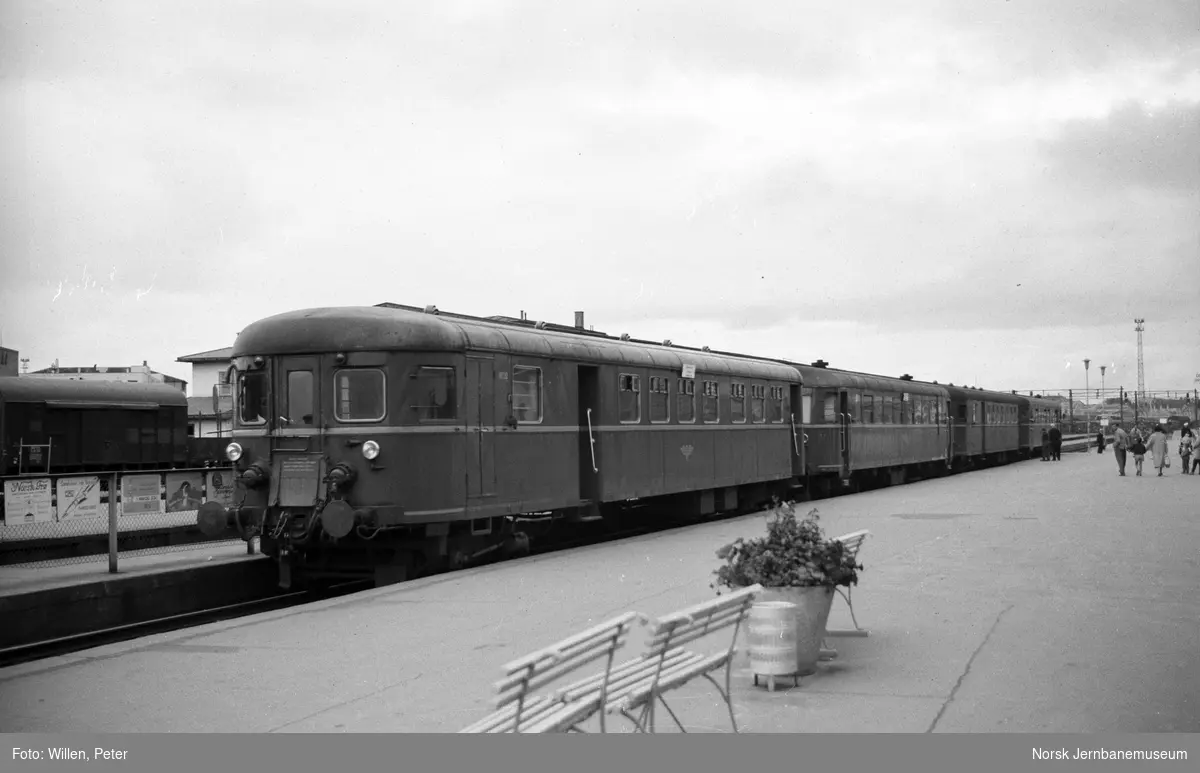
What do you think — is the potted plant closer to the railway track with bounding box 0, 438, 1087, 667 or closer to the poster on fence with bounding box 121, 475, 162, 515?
the railway track with bounding box 0, 438, 1087, 667

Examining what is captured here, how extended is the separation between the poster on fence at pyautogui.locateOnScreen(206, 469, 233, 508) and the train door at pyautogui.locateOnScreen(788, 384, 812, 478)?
14.6m

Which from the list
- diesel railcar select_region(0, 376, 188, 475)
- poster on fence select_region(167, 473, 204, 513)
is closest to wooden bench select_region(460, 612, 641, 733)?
poster on fence select_region(167, 473, 204, 513)

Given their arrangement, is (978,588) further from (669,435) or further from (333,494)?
(669,435)

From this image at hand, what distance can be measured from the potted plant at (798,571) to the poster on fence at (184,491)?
9982mm

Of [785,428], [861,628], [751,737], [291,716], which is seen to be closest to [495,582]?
[861,628]

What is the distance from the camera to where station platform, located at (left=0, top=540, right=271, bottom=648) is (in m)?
12.9

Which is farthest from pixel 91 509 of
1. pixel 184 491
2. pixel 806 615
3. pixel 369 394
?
pixel 806 615

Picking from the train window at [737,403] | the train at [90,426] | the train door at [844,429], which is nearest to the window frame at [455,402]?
the train window at [737,403]

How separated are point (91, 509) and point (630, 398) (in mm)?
8128

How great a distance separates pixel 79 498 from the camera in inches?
588

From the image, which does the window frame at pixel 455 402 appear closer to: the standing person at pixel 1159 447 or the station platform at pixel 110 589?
the station platform at pixel 110 589

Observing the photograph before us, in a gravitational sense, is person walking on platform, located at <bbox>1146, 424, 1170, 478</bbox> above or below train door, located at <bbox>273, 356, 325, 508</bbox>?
below

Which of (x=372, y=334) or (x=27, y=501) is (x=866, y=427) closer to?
(x=372, y=334)

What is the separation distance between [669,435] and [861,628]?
35.9 ft
